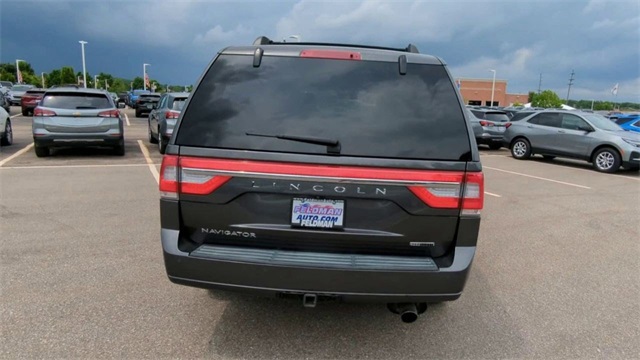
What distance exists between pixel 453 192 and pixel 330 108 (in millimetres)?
915

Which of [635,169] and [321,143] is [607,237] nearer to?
[321,143]

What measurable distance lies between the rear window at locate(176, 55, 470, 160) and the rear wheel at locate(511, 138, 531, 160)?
1353 cm

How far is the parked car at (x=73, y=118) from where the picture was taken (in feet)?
33.8

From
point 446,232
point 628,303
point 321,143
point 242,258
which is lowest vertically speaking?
point 628,303

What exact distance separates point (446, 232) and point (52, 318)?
9.67ft

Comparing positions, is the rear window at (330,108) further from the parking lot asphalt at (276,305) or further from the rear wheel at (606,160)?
the rear wheel at (606,160)

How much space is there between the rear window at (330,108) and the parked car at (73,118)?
8.88m

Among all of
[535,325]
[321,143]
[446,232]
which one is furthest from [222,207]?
[535,325]

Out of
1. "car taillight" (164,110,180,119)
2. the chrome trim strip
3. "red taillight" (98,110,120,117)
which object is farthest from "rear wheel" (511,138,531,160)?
the chrome trim strip

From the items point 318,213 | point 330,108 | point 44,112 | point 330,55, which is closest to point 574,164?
point 330,55

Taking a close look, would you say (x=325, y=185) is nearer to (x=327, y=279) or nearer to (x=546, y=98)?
(x=327, y=279)

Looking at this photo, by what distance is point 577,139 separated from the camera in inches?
531

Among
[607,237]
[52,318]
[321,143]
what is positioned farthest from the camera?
[607,237]

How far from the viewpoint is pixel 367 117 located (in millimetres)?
2764
